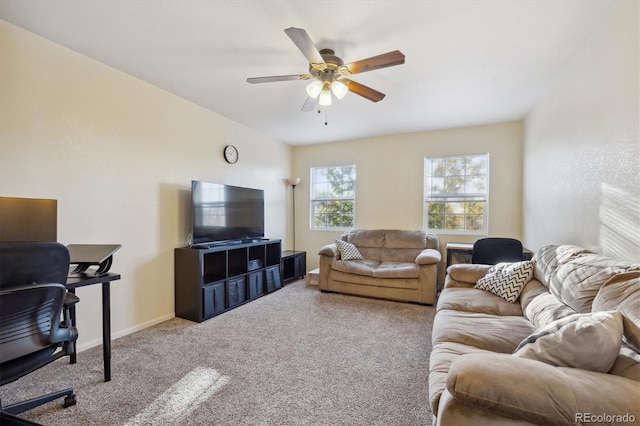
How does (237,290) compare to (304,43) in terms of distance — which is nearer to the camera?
(304,43)

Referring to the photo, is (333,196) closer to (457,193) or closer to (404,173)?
(404,173)

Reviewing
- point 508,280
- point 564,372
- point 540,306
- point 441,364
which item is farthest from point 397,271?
point 564,372

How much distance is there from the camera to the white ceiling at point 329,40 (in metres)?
1.83

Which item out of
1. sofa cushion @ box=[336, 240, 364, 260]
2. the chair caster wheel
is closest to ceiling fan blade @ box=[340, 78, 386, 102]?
sofa cushion @ box=[336, 240, 364, 260]

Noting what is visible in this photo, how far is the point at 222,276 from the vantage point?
11.3 feet

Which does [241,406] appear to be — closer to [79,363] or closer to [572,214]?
[79,363]

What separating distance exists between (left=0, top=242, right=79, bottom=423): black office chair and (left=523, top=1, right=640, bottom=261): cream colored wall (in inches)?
124

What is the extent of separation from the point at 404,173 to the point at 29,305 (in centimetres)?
447

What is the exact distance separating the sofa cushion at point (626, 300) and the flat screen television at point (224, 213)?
334cm

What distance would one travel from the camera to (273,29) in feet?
6.68

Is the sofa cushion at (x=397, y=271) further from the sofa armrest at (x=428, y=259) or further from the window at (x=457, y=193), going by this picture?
the window at (x=457, y=193)

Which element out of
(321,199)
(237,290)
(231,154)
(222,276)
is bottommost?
(237,290)

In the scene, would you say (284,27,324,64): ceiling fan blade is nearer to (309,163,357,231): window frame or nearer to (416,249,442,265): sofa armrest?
(416,249,442,265): sofa armrest

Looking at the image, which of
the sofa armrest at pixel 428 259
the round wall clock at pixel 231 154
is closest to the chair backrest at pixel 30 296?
the round wall clock at pixel 231 154
